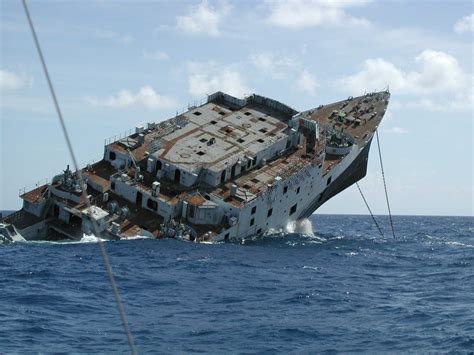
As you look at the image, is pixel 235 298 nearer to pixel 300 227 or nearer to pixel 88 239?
pixel 88 239

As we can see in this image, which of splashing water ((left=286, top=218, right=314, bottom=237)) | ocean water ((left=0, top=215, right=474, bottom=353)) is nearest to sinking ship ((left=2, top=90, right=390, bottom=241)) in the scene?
splashing water ((left=286, top=218, right=314, bottom=237))

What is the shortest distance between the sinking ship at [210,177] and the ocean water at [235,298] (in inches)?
111

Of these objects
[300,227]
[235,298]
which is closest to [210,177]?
[300,227]

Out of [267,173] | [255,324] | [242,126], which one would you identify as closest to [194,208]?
[267,173]

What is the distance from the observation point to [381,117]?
322ft

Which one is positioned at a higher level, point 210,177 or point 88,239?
point 210,177

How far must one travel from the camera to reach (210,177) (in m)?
79.0

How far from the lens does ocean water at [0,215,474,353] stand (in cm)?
4603

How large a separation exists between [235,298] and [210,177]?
79.9 ft

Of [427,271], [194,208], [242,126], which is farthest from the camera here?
[242,126]

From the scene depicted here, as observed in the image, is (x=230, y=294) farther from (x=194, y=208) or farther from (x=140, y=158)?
(x=140, y=158)

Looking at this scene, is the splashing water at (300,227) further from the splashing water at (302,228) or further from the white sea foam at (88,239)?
the white sea foam at (88,239)

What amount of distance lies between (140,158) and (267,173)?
518 inches

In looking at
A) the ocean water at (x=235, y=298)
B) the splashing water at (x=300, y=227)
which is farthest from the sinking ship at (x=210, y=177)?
the ocean water at (x=235, y=298)
